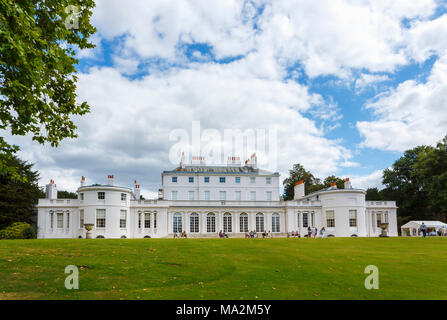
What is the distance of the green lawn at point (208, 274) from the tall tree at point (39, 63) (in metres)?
3.83

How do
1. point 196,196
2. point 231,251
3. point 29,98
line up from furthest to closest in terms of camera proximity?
point 196,196, point 231,251, point 29,98

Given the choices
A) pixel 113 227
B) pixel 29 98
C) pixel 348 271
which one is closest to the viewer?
pixel 29 98

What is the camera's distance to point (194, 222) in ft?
148

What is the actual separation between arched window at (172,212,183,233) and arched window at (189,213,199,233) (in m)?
1.23

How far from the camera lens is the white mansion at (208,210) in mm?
41188

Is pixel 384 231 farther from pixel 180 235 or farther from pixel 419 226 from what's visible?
pixel 180 235

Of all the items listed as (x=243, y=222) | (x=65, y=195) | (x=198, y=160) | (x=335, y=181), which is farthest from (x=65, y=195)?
(x=335, y=181)

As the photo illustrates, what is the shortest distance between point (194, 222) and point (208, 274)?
3302 cm

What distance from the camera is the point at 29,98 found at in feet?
34.4

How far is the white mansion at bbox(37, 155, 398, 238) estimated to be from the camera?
4119 centimetres

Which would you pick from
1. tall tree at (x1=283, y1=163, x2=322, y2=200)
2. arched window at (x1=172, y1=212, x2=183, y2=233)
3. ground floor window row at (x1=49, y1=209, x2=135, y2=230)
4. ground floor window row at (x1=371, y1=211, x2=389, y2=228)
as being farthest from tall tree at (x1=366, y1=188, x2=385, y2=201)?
ground floor window row at (x1=49, y1=209, x2=135, y2=230)
